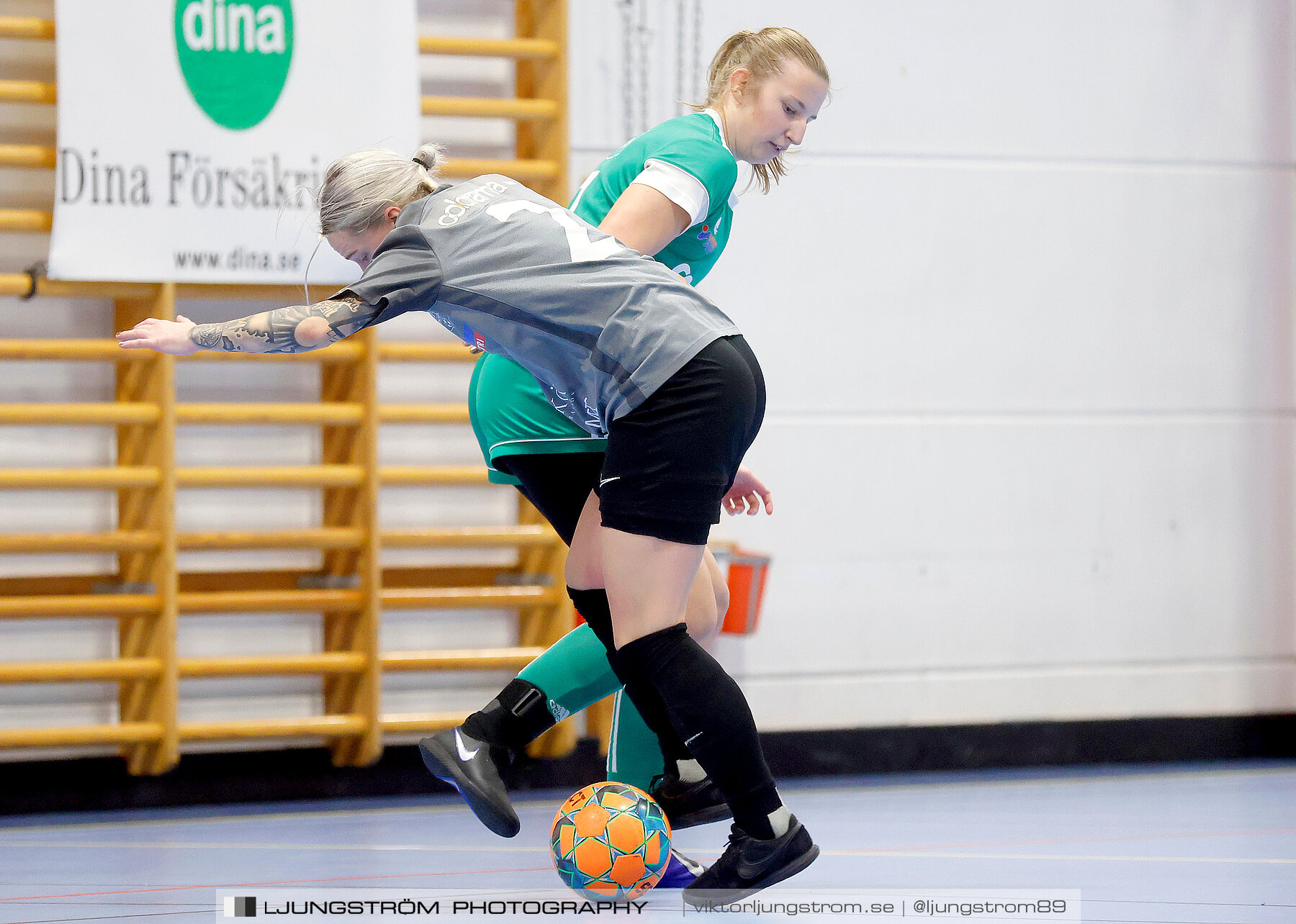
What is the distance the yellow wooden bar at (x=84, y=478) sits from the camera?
10.4 ft

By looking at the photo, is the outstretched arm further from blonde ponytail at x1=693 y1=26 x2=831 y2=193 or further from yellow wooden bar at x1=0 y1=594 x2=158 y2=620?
yellow wooden bar at x1=0 y1=594 x2=158 y2=620

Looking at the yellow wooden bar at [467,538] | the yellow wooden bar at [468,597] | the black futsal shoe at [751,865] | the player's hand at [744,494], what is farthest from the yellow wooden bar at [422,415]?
the black futsal shoe at [751,865]

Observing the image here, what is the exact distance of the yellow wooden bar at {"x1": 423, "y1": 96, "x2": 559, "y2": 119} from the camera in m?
3.41

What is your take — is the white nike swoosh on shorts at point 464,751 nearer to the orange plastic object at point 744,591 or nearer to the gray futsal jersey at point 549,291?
the gray futsal jersey at point 549,291

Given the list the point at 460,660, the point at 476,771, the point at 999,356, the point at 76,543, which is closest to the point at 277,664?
the point at 460,660

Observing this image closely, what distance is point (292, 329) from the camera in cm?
186

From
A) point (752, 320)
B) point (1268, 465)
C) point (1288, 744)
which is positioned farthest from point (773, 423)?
point (1288, 744)

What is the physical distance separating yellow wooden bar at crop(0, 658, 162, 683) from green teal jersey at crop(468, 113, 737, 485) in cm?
130

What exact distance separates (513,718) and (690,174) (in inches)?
34.5

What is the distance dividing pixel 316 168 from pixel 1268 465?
2.71m

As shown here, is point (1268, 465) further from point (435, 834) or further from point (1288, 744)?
point (435, 834)

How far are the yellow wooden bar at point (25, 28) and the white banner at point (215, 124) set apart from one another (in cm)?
7

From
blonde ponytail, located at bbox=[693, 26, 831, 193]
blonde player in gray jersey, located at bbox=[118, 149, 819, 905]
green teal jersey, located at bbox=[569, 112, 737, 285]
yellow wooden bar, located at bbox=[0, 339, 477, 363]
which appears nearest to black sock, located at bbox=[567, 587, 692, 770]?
blonde player in gray jersey, located at bbox=[118, 149, 819, 905]

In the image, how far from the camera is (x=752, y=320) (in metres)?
3.68
